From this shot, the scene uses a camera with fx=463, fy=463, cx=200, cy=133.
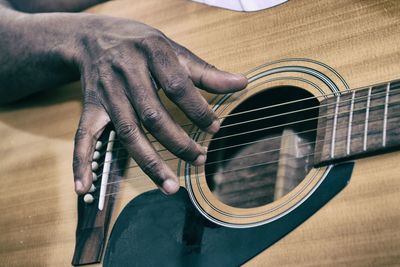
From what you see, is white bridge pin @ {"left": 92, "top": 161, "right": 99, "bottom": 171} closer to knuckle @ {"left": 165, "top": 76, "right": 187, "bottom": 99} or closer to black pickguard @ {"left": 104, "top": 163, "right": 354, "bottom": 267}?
black pickguard @ {"left": 104, "top": 163, "right": 354, "bottom": 267}

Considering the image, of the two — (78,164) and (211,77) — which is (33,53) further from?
(211,77)

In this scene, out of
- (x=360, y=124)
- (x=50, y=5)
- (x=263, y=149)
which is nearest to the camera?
(x=360, y=124)

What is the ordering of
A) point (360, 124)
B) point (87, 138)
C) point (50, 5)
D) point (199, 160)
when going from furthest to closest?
point (50, 5) → point (87, 138) → point (199, 160) → point (360, 124)

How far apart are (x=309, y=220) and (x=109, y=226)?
0.45 metres

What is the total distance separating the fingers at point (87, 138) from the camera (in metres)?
1.00

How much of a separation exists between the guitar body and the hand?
0.12 metres

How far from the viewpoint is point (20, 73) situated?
1318 mm

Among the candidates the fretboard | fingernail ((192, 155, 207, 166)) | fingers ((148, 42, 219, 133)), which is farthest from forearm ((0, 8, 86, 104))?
the fretboard

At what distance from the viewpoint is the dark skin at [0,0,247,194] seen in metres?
0.91

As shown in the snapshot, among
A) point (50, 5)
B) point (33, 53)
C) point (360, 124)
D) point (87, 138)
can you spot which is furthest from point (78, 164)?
point (50, 5)

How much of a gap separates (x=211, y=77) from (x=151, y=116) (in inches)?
6.0

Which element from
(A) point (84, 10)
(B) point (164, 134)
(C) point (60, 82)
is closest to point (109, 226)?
(B) point (164, 134)

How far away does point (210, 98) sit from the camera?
1066 millimetres

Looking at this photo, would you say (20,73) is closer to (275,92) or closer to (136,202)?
(136,202)
